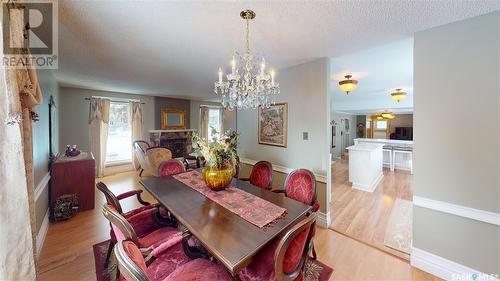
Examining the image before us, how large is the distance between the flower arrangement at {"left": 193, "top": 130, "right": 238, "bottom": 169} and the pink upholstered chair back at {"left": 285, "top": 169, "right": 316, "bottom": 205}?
0.71m

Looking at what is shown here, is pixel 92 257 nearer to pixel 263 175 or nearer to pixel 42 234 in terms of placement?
pixel 42 234

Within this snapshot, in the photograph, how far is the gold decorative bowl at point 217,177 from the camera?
197cm

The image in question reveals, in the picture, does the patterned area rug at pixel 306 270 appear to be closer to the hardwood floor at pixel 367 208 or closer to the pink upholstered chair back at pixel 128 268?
the hardwood floor at pixel 367 208

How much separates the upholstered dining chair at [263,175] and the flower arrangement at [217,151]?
0.68m

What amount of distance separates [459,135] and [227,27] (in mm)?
2435

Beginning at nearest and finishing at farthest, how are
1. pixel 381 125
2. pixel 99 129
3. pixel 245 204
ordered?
1. pixel 245 204
2. pixel 99 129
3. pixel 381 125

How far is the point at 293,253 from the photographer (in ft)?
4.09

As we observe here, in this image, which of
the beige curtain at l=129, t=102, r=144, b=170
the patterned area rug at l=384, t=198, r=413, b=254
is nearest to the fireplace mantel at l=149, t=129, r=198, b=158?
the beige curtain at l=129, t=102, r=144, b=170

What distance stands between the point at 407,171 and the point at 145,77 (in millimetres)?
7742

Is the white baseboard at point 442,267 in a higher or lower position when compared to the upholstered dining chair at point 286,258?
lower

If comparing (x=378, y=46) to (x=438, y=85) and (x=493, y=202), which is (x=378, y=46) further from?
(x=493, y=202)

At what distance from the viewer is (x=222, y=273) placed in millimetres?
1289

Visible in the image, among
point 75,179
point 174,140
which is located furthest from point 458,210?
point 174,140

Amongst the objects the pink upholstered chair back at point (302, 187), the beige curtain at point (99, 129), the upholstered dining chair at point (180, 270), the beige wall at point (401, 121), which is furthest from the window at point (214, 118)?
the beige wall at point (401, 121)
